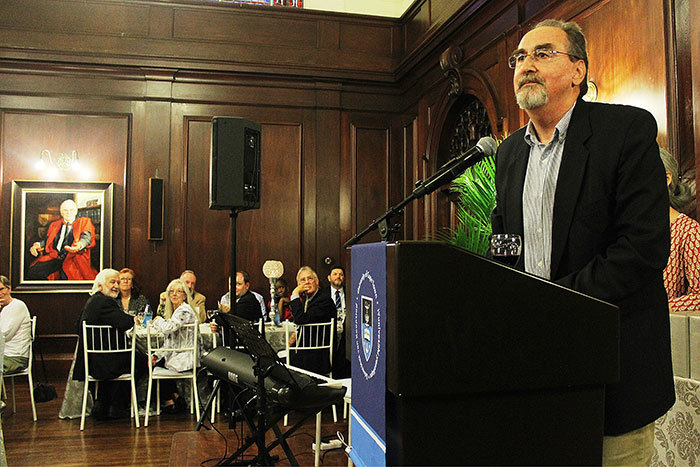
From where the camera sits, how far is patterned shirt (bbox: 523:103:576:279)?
1.39 metres

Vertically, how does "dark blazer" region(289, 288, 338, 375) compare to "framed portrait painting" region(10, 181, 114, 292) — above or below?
below

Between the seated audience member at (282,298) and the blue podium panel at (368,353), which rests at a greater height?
the blue podium panel at (368,353)

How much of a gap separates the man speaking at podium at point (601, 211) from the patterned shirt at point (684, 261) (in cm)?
177

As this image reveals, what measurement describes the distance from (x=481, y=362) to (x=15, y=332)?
575 centimetres

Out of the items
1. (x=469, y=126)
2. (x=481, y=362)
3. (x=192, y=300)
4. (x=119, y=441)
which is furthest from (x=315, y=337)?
(x=481, y=362)

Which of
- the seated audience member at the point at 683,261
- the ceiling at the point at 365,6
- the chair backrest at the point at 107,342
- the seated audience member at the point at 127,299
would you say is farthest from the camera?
the ceiling at the point at 365,6

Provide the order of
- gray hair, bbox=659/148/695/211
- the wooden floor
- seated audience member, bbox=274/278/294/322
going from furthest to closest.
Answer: seated audience member, bbox=274/278/294/322, the wooden floor, gray hair, bbox=659/148/695/211

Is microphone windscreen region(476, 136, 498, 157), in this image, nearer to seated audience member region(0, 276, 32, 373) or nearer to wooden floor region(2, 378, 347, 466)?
wooden floor region(2, 378, 347, 466)

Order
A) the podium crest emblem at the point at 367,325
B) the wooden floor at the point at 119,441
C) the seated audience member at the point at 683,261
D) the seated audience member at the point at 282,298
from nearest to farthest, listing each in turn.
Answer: the podium crest emblem at the point at 367,325, the seated audience member at the point at 683,261, the wooden floor at the point at 119,441, the seated audience member at the point at 282,298

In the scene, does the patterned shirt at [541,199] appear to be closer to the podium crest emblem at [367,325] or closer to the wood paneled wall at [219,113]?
the podium crest emblem at [367,325]

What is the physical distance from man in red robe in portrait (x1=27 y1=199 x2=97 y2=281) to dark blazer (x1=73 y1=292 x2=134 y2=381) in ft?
7.65

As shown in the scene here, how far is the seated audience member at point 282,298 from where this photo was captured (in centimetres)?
730

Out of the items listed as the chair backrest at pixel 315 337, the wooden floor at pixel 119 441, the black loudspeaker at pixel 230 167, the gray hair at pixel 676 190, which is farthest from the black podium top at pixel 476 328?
the chair backrest at pixel 315 337

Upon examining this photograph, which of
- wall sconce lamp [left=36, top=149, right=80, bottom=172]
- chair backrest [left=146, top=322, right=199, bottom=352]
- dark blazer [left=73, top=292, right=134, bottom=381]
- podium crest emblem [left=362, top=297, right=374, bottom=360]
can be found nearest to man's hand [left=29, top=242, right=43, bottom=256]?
wall sconce lamp [left=36, top=149, right=80, bottom=172]
